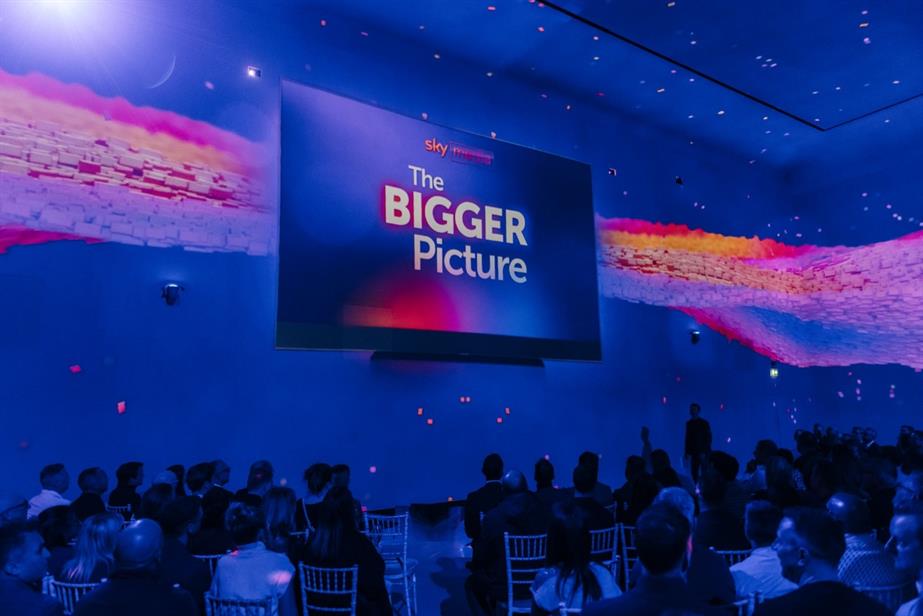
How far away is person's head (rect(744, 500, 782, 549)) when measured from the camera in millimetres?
2641

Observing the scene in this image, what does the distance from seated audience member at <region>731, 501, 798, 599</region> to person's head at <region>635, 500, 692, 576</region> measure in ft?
2.71

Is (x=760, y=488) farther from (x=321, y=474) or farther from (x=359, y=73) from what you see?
(x=359, y=73)

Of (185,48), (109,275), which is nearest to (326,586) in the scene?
(109,275)

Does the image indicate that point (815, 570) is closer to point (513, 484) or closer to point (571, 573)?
point (571, 573)

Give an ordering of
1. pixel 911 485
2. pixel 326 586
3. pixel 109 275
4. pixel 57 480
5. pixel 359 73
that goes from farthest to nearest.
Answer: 1. pixel 359 73
2. pixel 109 275
3. pixel 57 480
4. pixel 911 485
5. pixel 326 586

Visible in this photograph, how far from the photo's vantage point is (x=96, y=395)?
5.04 meters

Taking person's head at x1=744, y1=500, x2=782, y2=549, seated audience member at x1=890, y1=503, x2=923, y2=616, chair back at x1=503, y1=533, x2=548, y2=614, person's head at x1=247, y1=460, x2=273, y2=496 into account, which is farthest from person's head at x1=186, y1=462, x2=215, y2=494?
seated audience member at x1=890, y1=503, x2=923, y2=616

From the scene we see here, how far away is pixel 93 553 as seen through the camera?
2.49 m

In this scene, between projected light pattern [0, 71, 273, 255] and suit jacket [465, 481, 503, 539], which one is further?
projected light pattern [0, 71, 273, 255]

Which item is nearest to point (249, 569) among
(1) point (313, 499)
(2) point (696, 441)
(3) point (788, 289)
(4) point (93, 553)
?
(4) point (93, 553)

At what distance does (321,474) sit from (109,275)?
2296 millimetres

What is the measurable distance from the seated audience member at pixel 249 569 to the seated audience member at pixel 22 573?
0.63 meters

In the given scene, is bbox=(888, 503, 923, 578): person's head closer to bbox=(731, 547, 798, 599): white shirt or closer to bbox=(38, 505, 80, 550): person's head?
bbox=(731, 547, 798, 599): white shirt

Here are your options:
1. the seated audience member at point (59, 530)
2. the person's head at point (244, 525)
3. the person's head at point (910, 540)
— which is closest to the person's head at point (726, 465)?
the person's head at point (910, 540)
